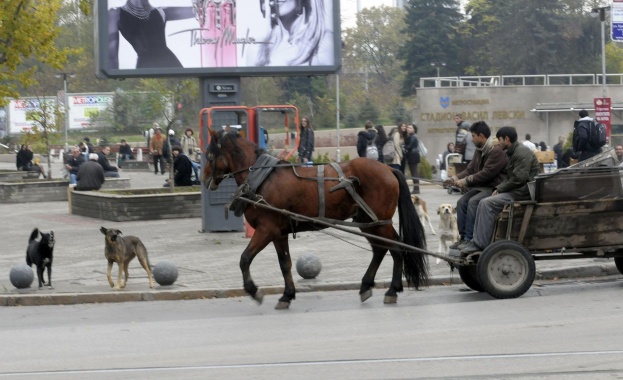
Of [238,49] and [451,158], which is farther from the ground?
[238,49]

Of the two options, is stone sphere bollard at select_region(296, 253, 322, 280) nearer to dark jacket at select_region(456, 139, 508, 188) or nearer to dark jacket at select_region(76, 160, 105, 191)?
dark jacket at select_region(456, 139, 508, 188)

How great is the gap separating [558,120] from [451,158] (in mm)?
23631

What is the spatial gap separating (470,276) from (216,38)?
8.49 meters

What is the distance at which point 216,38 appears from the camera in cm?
2022

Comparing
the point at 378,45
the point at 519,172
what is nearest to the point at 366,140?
the point at 519,172

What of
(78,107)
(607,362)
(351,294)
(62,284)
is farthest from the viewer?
(78,107)

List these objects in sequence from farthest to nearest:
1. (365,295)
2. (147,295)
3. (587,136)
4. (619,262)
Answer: (587,136), (147,295), (619,262), (365,295)

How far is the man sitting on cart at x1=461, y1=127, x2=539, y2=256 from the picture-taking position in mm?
12906

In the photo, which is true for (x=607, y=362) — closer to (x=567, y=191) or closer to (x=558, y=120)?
(x=567, y=191)

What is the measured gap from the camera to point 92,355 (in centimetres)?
990

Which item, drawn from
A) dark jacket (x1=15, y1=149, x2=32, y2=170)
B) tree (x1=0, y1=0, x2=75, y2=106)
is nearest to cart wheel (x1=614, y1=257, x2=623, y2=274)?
tree (x1=0, y1=0, x2=75, y2=106)

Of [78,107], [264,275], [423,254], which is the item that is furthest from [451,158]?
[78,107]

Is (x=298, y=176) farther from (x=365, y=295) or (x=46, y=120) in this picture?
(x=46, y=120)

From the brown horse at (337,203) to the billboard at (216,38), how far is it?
7080mm
